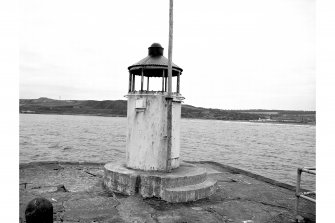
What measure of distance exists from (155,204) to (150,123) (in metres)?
2.18

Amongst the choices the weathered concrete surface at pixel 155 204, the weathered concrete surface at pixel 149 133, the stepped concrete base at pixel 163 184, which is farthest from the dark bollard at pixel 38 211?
the weathered concrete surface at pixel 149 133

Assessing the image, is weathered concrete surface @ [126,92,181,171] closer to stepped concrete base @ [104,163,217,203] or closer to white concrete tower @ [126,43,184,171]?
white concrete tower @ [126,43,184,171]

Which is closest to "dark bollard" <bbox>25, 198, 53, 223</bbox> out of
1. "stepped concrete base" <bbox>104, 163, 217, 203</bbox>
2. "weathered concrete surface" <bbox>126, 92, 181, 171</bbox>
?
"stepped concrete base" <bbox>104, 163, 217, 203</bbox>

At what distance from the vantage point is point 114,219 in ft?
19.2

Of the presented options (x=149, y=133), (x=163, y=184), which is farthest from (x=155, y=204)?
(x=149, y=133)

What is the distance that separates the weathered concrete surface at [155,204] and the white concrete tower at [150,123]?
3.86 ft

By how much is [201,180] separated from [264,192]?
6.43 ft

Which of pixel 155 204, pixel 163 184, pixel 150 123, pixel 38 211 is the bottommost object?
pixel 155 204

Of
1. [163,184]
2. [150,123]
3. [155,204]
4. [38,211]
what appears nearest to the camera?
[38,211]

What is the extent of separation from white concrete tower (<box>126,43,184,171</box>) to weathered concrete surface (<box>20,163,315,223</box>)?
118 centimetres

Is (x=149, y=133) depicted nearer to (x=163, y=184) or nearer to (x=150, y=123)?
(x=150, y=123)

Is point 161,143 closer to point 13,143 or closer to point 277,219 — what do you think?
point 277,219

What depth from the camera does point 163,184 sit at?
716 centimetres

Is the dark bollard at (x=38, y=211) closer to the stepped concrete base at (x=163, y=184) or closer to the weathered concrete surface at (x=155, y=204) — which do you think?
the weathered concrete surface at (x=155, y=204)
